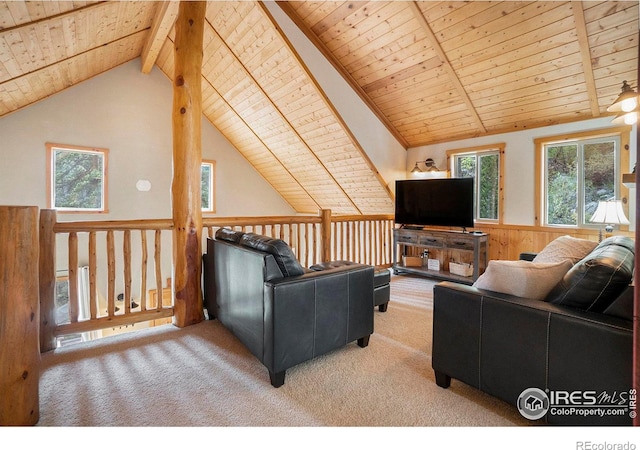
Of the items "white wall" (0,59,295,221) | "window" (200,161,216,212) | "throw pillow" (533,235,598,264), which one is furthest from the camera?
"window" (200,161,216,212)

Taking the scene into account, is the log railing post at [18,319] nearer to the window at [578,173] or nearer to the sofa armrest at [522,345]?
the sofa armrest at [522,345]

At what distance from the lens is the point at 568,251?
7.47 ft

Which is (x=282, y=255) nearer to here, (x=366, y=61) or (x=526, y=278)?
(x=526, y=278)

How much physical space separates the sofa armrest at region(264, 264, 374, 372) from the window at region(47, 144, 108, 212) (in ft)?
16.3

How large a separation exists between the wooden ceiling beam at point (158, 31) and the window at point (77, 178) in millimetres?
1740

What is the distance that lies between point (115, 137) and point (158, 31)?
209cm

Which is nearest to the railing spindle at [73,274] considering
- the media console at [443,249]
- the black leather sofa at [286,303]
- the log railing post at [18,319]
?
the log railing post at [18,319]

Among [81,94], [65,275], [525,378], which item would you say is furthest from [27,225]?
[81,94]

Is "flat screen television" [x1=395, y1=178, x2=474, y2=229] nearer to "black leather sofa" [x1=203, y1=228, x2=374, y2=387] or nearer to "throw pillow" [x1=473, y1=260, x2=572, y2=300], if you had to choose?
"black leather sofa" [x1=203, y1=228, x2=374, y2=387]

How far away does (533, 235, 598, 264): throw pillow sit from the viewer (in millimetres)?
2221

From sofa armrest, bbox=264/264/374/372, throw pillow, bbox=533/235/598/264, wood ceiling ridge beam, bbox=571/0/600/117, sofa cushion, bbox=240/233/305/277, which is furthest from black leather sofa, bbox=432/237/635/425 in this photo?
wood ceiling ridge beam, bbox=571/0/600/117

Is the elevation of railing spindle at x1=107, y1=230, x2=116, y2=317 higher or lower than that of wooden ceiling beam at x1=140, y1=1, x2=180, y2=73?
lower

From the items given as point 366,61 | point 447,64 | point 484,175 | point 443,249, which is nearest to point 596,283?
point 447,64

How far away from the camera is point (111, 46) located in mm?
4438
